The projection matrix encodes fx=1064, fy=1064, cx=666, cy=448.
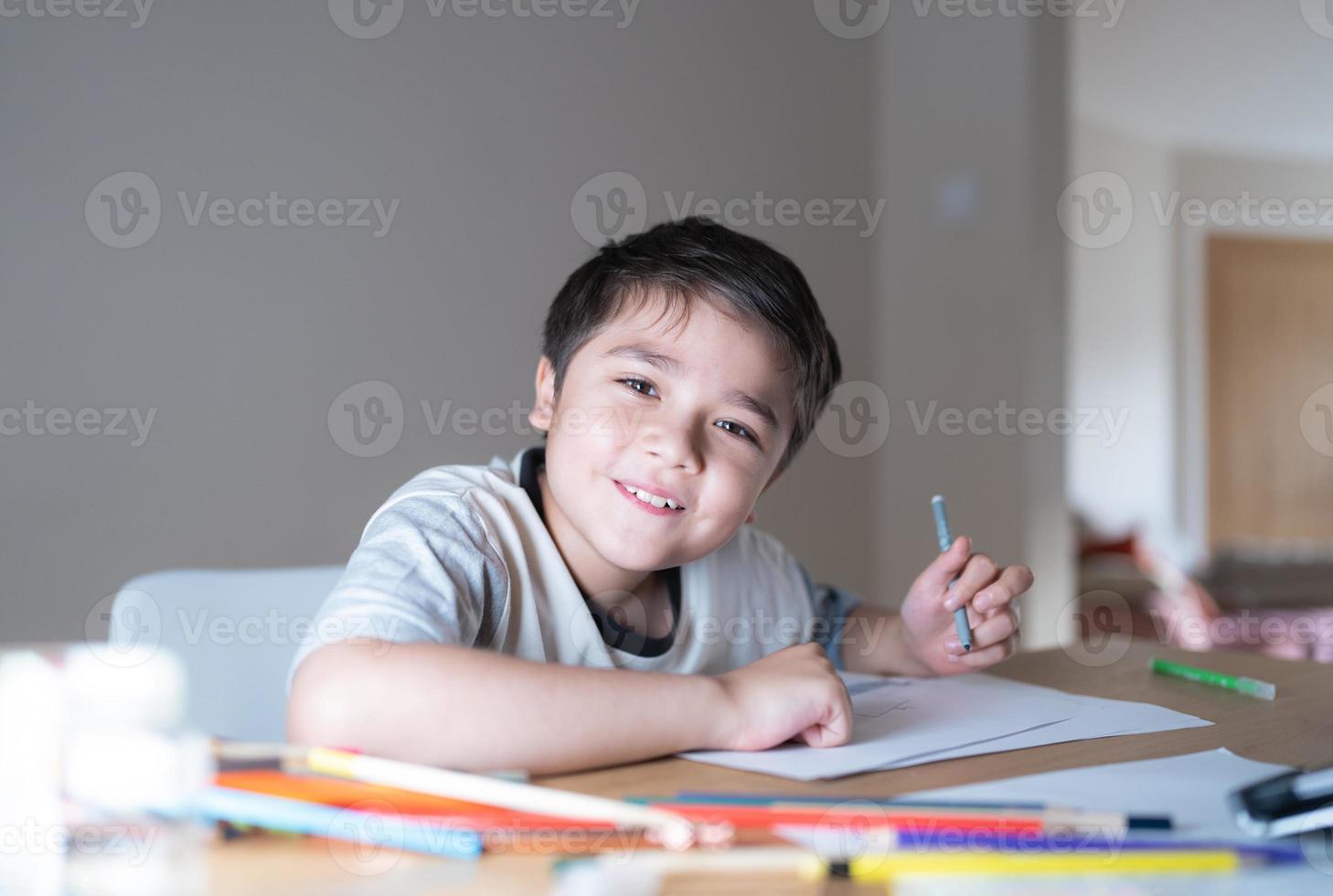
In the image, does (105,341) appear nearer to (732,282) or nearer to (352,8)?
(352,8)

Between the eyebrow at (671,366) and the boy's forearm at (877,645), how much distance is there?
10.8 inches

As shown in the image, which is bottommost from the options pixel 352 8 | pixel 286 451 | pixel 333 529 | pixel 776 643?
pixel 776 643

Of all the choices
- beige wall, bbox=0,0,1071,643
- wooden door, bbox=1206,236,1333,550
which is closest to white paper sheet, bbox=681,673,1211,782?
beige wall, bbox=0,0,1071,643

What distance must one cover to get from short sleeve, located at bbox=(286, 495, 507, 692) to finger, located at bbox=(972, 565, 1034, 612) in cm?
39

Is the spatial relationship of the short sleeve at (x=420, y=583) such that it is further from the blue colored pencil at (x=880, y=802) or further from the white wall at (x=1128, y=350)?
the white wall at (x=1128, y=350)

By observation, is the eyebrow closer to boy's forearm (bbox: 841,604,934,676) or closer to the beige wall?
boy's forearm (bbox: 841,604,934,676)

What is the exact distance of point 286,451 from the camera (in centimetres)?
172

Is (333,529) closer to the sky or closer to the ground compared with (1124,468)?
closer to the ground

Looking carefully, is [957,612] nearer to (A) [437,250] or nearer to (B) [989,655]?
(B) [989,655]

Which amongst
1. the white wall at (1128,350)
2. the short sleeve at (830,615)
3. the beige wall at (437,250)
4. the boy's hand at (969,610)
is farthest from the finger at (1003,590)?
the white wall at (1128,350)

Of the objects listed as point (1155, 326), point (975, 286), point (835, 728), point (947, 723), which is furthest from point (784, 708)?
point (1155, 326)

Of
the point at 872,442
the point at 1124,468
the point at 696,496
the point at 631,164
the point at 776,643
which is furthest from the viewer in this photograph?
the point at 1124,468

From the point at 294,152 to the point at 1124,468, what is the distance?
5.53m

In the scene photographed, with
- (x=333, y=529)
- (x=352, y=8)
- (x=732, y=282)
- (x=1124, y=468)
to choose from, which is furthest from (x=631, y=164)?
(x=1124, y=468)
